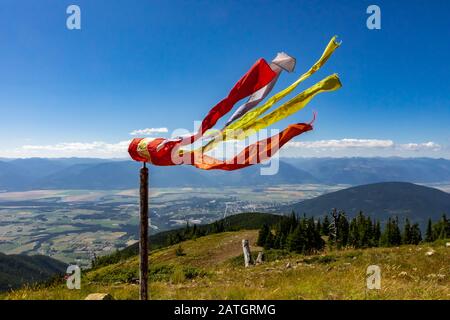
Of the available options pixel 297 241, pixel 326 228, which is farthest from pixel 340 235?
pixel 297 241

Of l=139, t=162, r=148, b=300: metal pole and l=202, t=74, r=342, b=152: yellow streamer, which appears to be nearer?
l=202, t=74, r=342, b=152: yellow streamer

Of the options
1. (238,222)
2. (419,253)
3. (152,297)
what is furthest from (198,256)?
(238,222)

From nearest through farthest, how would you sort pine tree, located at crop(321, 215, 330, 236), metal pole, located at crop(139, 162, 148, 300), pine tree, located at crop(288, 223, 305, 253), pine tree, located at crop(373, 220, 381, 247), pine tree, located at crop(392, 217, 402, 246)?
1. metal pole, located at crop(139, 162, 148, 300)
2. pine tree, located at crop(288, 223, 305, 253)
3. pine tree, located at crop(392, 217, 402, 246)
4. pine tree, located at crop(373, 220, 381, 247)
5. pine tree, located at crop(321, 215, 330, 236)

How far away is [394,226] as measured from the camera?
72.3m

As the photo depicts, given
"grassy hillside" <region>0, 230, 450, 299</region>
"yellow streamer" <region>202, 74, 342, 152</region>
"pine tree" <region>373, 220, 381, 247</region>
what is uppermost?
"yellow streamer" <region>202, 74, 342, 152</region>

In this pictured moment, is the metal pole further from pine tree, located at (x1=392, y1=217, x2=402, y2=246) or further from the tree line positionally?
pine tree, located at (x1=392, y1=217, x2=402, y2=246)

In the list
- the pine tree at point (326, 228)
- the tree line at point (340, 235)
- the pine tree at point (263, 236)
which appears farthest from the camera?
the pine tree at point (326, 228)

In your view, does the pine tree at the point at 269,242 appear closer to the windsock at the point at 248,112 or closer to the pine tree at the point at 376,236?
the pine tree at the point at 376,236

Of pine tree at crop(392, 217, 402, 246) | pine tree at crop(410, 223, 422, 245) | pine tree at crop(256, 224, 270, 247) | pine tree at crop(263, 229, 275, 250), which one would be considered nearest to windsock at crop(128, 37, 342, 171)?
pine tree at crop(263, 229, 275, 250)

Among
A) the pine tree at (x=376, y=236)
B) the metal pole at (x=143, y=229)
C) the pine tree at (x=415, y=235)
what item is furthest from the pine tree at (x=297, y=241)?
the metal pole at (x=143, y=229)

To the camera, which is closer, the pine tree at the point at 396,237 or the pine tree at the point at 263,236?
the pine tree at the point at 263,236

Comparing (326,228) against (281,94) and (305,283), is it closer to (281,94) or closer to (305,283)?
(305,283)

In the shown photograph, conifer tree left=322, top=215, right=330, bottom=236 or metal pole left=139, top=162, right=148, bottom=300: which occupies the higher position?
metal pole left=139, top=162, right=148, bottom=300
